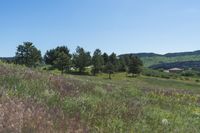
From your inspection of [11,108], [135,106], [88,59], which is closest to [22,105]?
[11,108]

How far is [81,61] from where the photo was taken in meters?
140

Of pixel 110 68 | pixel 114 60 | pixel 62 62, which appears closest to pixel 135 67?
pixel 114 60

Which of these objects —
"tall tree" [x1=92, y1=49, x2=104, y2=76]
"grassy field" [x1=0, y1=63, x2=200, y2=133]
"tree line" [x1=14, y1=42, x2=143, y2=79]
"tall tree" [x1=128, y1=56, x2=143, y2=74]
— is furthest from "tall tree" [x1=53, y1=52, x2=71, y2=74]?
"grassy field" [x1=0, y1=63, x2=200, y2=133]

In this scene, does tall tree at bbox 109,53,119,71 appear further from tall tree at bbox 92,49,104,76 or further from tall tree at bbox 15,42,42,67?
tall tree at bbox 15,42,42,67

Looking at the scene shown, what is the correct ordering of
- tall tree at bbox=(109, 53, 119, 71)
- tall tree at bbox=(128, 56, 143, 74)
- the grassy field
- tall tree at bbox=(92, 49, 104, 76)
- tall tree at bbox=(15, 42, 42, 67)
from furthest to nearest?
tall tree at bbox=(109, 53, 119, 71) → tall tree at bbox=(128, 56, 143, 74) → tall tree at bbox=(92, 49, 104, 76) → tall tree at bbox=(15, 42, 42, 67) → the grassy field

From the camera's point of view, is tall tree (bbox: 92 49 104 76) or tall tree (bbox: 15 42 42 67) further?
tall tree (bbox: 92 49 104 76)

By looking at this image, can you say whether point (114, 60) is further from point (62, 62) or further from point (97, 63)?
point (62, 62)

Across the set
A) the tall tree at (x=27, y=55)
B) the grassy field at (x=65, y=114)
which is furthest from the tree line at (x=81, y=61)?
the grassy field at (x=65, y=114)

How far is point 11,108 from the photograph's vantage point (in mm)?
8281

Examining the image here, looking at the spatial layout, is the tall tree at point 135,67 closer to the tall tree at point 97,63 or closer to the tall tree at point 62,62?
the tall tree at point 97,63

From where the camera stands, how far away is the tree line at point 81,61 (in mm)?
125625

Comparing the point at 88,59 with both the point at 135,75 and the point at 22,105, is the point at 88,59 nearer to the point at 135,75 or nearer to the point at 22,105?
the point at 135,75

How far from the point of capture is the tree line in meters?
126

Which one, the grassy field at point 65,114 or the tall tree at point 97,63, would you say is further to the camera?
the tall tree at point 97,63
